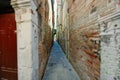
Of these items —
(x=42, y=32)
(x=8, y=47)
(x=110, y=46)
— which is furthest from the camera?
(x=42, y=32)

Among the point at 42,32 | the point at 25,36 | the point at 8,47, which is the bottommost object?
the point at 8,47

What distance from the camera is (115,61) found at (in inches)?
66.9

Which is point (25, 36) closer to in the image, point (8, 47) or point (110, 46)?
point (8, 47)

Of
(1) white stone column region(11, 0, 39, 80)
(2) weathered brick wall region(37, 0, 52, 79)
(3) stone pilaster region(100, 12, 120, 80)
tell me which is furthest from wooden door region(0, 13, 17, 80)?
(3) stone pilaster region(100, 12, 120, 80)

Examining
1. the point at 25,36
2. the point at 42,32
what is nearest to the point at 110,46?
the point at 25,36

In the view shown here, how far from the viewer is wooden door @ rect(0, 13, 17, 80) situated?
2804mm

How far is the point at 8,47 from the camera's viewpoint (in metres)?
2.87

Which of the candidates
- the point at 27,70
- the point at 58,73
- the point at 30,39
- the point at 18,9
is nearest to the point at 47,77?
the point at 58,73

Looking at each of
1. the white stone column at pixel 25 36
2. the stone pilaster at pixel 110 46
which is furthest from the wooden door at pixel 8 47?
the stone pilaster at pixel 110 46

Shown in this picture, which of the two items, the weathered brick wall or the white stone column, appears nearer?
the white stone column

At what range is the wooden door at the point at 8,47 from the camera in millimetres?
2804

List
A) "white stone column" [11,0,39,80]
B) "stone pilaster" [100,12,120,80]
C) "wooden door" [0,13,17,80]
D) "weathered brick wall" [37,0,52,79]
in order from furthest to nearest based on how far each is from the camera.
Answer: "weathered brick wall" [37,0,52,79] < "wooden door" [0,13,17,80] < "white stone column" [11,0,39,80] < "stone pilaster" [100,12,120,80]

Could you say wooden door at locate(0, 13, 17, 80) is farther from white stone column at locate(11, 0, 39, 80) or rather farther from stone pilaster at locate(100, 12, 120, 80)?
stone pilaster at locate(100, 12, 120, 80)

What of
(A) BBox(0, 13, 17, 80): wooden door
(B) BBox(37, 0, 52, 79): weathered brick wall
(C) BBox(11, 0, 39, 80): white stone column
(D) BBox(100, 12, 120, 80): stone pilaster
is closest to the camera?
(D) BBox(100, 12, 120, 80): stone pilaster
